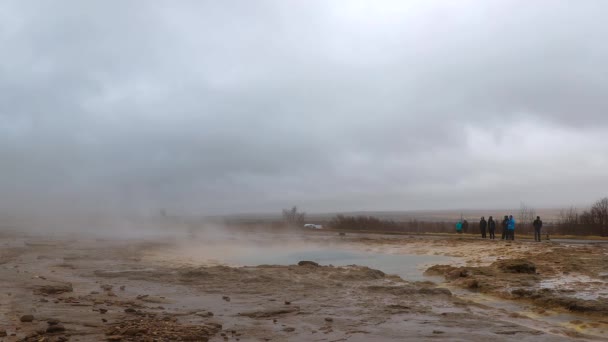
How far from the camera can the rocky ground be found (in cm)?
786

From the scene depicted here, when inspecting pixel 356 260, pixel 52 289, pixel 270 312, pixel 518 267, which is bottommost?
pixel 356 260

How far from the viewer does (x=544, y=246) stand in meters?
24.5

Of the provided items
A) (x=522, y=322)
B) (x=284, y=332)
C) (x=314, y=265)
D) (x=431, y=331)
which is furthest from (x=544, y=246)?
(x=284, y=332)

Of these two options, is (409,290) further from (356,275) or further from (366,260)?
(366,260)

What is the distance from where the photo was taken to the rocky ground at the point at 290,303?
7859mm

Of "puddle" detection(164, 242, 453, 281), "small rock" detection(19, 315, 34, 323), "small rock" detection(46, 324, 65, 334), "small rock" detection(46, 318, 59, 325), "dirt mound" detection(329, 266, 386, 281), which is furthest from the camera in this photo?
"puddle" detection(164, 242, 453, 281)

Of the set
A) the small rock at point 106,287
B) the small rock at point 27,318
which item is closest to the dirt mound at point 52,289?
the small rock at point 106,287

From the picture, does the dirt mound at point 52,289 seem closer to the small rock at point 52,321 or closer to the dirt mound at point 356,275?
the small rock at point 52,321

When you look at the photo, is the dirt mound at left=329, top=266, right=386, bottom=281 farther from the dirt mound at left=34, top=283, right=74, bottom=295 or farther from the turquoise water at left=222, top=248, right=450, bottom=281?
the dirt mound at left=34, top=283, right=74, bottom=295

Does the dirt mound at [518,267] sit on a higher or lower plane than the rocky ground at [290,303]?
higher

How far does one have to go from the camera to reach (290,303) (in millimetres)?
10633

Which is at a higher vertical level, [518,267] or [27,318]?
[518,267]

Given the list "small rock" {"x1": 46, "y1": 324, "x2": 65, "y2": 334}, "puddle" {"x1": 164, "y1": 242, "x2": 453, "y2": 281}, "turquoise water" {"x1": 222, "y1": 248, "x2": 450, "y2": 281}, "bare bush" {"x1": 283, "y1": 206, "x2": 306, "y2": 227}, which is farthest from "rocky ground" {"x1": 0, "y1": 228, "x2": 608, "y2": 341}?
"bare bush" {"x1": 283, "y1": 206, "x2": 306, "y2": 227}

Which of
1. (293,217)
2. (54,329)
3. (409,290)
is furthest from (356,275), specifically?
(293,217)
